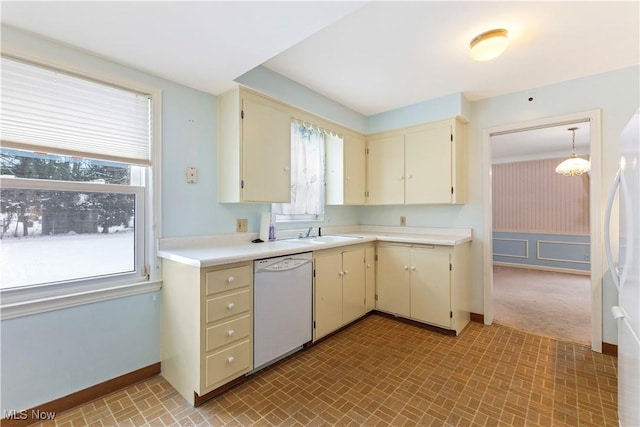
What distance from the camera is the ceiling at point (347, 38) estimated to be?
1422 millimetres

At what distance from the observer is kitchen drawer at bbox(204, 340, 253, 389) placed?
5.66ft

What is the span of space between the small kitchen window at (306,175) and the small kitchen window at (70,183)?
127 centimetres

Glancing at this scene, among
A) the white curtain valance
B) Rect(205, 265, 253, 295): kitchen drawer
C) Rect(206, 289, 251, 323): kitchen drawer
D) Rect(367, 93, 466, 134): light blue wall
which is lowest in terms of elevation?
Rect(206, 289, 251, 323): kitchen drawer

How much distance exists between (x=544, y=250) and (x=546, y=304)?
2708 mm

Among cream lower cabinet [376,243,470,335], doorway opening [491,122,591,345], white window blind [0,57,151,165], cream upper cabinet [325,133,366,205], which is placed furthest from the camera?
doorway opening [491,122,591,345]

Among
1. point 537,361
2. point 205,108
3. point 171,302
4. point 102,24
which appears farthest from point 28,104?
point 537,361

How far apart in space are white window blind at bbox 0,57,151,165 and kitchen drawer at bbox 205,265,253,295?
1010 mm

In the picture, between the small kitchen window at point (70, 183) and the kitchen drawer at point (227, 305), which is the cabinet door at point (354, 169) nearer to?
the kitchen drawer at point (227, 305)

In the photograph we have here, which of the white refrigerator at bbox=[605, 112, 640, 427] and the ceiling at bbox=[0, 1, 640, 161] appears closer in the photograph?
the white refrigerator at bbox=[605, 112, 640, 427]

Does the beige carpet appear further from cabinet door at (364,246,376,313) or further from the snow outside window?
the snow outside window

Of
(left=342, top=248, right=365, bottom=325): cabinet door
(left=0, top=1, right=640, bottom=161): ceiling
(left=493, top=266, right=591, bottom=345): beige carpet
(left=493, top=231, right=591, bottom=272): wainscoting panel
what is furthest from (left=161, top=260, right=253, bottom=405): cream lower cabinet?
(left=493, top=231, right=591, bottom=272): wainscoting panel

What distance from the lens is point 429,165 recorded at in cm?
311

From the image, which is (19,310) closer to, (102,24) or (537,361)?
(102,24)

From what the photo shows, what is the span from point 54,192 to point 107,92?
0.73 meters
